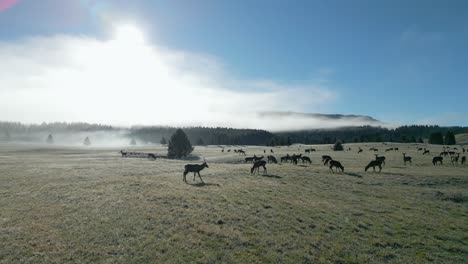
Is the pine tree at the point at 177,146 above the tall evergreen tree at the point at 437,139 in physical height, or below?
below

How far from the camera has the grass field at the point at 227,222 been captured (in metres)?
14.3

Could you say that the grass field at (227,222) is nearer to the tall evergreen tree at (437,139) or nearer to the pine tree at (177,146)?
the pine tree at (177,146)

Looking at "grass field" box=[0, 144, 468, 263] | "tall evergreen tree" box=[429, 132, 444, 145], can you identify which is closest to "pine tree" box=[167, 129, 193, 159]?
"grass field" box=[0, 144, 468, 263]

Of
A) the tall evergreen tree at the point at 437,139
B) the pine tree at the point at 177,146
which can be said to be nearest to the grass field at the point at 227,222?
the pine tree at the point at 177,146

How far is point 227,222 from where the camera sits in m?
18.0

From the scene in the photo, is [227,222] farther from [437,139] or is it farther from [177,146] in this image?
[437,139]

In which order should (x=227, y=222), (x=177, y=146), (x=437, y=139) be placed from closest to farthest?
(x=227, y=222), (x=177, y=146), (x=437, y=139)

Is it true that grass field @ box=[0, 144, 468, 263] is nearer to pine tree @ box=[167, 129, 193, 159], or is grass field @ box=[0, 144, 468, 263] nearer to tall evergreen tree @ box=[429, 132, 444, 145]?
pine tree @ box=[167, 129, 193, 159]

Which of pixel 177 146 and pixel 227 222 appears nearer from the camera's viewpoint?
pixel 227 222

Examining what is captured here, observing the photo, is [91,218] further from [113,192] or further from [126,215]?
[113,192]

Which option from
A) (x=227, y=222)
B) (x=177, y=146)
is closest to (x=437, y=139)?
(x=177, y=146)

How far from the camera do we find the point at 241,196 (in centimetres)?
2388

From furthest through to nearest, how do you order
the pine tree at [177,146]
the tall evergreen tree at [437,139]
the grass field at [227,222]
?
the tall evergreen tree at [437,139] < the pine tree at [177,146] < the grass field at [227,222]

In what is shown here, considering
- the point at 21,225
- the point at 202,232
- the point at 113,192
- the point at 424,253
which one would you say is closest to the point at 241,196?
the point at 202,232
